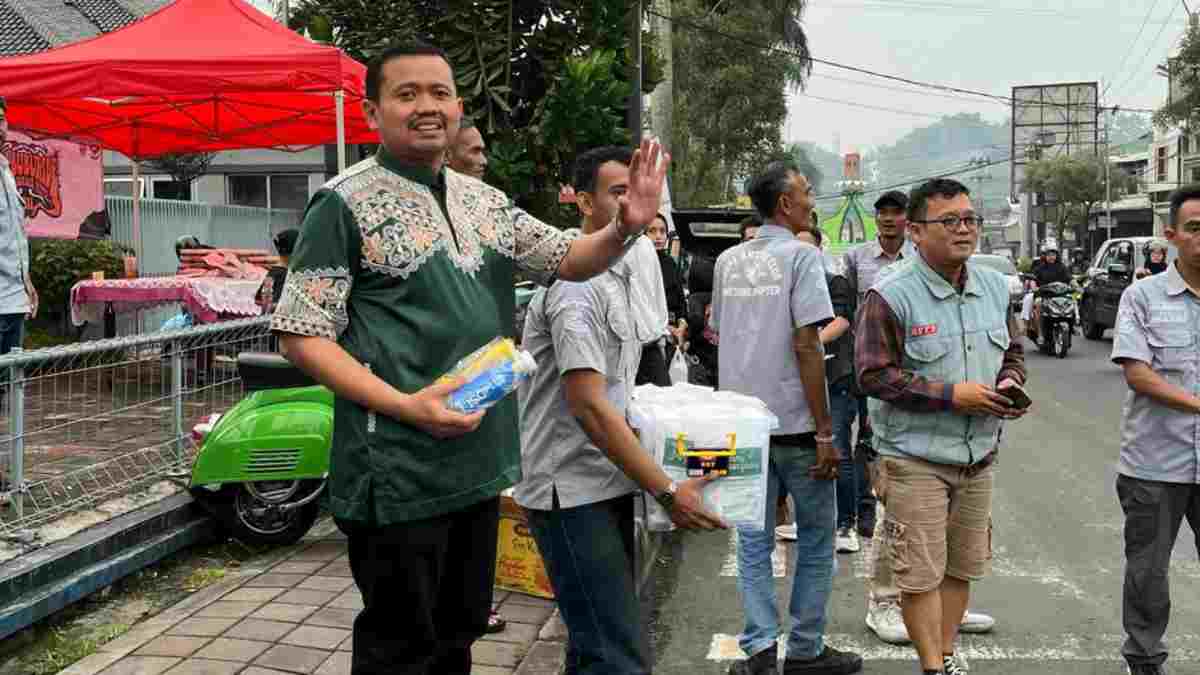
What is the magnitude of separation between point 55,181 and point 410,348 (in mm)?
10078

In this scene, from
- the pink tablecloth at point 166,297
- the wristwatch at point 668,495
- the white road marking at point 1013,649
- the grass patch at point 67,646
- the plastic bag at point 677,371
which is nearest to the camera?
the wristwatch at point 668,495

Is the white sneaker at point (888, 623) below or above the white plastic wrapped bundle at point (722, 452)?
below

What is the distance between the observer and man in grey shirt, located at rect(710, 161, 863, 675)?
449 cm

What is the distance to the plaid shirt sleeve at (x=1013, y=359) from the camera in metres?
4.05

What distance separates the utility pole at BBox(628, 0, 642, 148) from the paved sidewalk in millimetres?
4237

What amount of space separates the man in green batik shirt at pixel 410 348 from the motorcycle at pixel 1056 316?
17115 mm

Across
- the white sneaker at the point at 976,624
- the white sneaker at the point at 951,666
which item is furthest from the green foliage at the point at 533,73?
the white sneaker at the point at 951,666

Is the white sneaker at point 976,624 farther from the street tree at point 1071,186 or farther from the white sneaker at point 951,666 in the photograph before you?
the street tree at point 1071,186

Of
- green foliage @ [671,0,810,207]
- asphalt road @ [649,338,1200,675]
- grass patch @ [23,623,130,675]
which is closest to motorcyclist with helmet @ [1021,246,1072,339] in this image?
asphalt road @ [649,338,1200,675]

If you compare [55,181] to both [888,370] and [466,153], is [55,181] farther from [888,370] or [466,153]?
[888,370]

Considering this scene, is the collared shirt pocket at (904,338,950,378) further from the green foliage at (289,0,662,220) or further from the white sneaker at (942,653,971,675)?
the green foliage at (289,0,662,220)

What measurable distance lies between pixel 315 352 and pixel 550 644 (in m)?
2.69

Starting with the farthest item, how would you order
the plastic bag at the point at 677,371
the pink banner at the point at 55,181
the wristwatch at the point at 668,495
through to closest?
the pink banner at the point at 55,181
the plastic bag at the point at 677,371
the wristwatch at the point at 668,495

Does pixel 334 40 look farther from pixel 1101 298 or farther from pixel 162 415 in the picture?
pixel 1101 298
